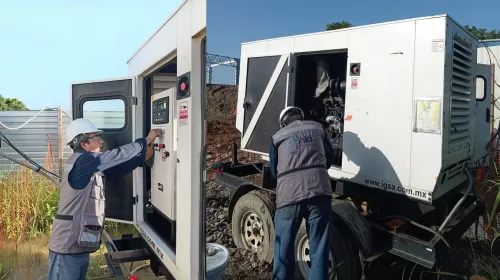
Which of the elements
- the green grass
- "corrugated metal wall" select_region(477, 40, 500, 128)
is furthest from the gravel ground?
the green grass

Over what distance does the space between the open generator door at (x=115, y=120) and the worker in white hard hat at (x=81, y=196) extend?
109 cm

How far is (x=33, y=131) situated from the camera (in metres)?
4.07

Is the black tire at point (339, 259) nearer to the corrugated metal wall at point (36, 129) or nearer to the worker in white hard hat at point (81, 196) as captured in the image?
the worker in white hard hat at point (81, 196)

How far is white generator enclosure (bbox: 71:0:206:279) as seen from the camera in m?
1.60

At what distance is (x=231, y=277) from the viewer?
47.1 inches

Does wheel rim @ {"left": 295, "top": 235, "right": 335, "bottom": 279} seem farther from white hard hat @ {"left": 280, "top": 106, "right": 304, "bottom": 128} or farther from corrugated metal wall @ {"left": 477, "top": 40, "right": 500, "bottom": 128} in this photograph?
corrugated metal wall @ {"left": 477, "top": 40, "right": 500, "bottom": 128}

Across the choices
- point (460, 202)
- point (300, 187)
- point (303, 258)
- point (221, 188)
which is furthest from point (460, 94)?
point (221, 188)

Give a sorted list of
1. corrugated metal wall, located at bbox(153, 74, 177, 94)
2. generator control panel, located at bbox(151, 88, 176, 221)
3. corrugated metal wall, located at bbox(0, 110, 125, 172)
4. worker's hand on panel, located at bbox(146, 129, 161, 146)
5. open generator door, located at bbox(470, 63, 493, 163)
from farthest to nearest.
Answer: corrugated metal wall, located at bbox(153, 74, 177, 94)
corrugated metal wall, located at bbox(0, 110, 125, 172)
worker's hand on panel, located at bbox(146, 129, 161, 146)
generator control panel, located at bbox(151, 88, 176, 221)
open generator door, located at bbox(470, 63, 493, 163)

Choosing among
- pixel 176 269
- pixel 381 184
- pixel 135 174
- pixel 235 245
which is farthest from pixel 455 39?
pixel 135 174

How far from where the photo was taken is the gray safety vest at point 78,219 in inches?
100

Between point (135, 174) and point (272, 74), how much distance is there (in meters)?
3.02

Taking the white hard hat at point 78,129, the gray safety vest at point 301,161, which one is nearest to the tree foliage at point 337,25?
the gray safety vest at point 301,161

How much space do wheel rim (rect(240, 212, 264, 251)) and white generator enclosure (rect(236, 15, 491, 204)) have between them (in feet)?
0.77

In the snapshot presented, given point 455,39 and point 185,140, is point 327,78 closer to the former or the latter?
point 455,39
